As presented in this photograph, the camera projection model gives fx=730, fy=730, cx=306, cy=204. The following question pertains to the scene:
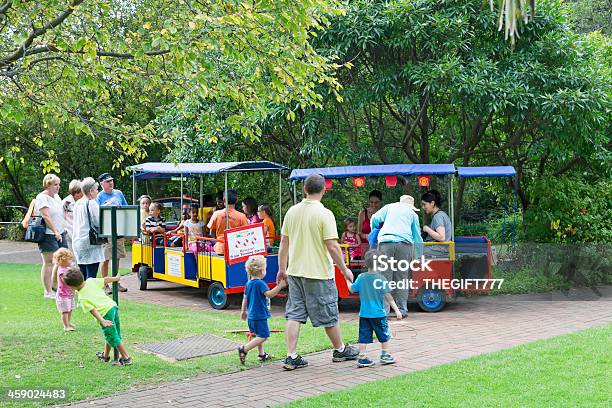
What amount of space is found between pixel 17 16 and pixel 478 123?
939cm

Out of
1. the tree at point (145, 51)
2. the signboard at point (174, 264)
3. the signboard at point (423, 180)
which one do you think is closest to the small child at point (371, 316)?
the tree at point (145, 51)

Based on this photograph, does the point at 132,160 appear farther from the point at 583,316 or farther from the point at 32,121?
the point at 583,316

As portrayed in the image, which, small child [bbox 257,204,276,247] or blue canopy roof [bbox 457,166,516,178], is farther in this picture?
small child [bbox 257,204,276,247]

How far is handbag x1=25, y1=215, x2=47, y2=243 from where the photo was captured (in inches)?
440

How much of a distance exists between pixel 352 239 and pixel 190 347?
4518mm

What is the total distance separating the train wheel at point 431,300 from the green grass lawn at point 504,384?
3.52 meters

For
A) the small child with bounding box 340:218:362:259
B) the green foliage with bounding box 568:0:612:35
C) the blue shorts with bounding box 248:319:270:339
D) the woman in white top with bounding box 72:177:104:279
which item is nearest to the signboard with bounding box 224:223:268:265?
the small child with bounding box 340:218:362:259

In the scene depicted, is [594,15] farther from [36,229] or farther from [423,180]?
[36,229]

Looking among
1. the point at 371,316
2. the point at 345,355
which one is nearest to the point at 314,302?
the point at 371,316

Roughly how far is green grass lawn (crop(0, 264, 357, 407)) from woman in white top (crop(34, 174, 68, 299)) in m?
0.51

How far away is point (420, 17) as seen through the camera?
13094 mm

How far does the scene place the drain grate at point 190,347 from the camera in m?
8.23

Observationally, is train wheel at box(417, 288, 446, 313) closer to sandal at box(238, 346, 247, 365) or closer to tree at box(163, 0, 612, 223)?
tree at box(163, 0, 612, 223)

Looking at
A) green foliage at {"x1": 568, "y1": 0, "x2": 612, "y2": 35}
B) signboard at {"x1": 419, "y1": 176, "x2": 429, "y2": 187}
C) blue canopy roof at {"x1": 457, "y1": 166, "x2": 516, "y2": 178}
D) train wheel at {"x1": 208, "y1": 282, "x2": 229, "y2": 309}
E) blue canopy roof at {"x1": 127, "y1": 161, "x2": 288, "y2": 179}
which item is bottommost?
train wheel at {"x1": 208, "y1": 282, "x2": 229, "y2": 309}
